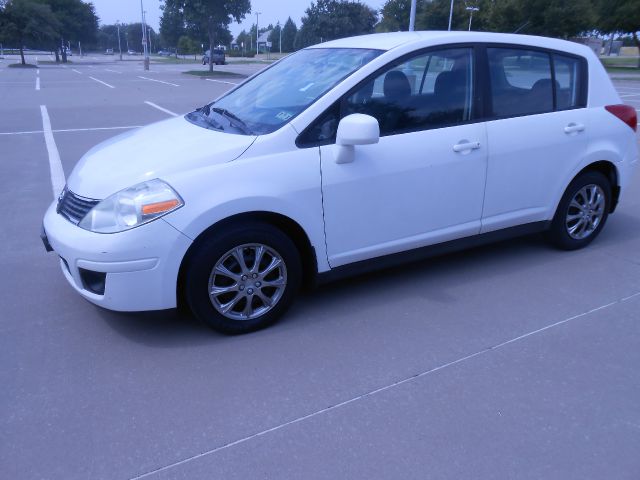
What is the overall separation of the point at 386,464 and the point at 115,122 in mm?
11664

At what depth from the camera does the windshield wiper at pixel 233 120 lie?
11.4ft

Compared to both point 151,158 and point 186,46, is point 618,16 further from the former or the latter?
point 186,46

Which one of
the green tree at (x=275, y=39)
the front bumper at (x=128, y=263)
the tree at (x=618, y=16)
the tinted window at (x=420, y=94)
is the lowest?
the front bumper at (x=128, y=263)

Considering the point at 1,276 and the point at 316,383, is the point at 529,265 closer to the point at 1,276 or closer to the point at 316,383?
the point at 316,383

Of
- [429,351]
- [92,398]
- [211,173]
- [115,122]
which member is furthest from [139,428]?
[115,122]

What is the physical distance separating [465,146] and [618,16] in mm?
46236

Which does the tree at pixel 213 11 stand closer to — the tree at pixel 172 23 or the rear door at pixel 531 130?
the tree at pixel 172 23

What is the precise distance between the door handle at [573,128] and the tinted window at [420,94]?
0.96 m

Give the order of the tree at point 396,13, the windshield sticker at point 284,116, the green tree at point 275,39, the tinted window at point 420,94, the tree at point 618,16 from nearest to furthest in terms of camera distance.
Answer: the windshield sticker at point 284,116 < the tinted window at point 420,94 < the tree at point 618,16 < the tree at point 396,13 < the green tree at point 275,39

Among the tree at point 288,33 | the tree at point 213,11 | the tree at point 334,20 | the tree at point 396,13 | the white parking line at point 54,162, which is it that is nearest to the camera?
the white parking line at point 54,162

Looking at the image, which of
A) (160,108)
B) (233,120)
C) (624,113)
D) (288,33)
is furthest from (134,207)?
(288,33)

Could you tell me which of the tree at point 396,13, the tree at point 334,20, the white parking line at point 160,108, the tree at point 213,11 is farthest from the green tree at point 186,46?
the white parking line at point 160,108

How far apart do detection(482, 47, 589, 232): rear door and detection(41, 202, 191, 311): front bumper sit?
7.63ft

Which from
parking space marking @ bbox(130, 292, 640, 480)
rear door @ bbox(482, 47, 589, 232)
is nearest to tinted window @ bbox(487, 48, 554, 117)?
rear door @ bbox(482, 47, 589, 232)
